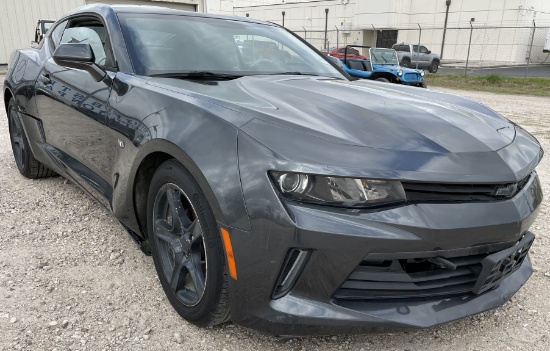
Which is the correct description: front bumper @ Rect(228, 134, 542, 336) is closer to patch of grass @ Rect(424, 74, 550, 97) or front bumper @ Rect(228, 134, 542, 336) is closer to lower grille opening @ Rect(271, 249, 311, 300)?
lower grille opening @ Rect(271, 249, 311, 300)

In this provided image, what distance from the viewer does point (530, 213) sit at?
6.07ft

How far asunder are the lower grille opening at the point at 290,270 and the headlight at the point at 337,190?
0.63ft

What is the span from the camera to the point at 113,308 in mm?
2236

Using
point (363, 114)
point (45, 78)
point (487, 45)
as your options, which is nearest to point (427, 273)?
point (363, 114)

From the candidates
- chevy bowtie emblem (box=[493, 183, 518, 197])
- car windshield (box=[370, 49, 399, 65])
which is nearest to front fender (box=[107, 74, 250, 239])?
chevy bowtie emblem (box=[493, 183, 518, 197])

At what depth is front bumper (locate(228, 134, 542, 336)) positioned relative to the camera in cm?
156

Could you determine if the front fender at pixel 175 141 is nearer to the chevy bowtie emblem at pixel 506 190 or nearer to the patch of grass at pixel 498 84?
the chevy bowtie emblem at pixel 506 190

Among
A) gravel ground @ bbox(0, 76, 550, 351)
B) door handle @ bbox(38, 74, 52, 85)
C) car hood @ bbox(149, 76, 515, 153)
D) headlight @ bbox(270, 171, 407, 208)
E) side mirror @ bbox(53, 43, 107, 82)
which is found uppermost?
side mirror @ bbox(53, 43, 107, 82)

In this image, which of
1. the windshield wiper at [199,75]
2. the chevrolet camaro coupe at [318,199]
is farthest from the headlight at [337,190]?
the windshield wiper at [199,75]

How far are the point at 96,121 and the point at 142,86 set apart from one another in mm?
485

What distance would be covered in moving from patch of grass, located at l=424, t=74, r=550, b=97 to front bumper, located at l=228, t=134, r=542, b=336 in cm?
1420

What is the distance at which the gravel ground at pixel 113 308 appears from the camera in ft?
6.53

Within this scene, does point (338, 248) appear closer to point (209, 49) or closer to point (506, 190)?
point (506, 190)

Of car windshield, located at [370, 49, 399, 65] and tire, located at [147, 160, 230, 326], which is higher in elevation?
tire, located at [147, 160, 230, 326]
